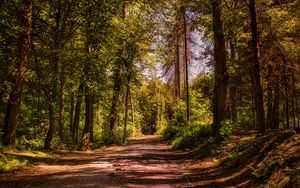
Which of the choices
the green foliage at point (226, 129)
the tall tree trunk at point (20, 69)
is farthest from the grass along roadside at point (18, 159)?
the green foliage at point (226, 129)

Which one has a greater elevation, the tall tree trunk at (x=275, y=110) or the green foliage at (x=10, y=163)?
the tall tree trunk at (x=275, y=110)

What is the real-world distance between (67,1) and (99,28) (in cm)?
362

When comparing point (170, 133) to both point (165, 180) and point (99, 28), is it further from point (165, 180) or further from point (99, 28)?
point (165, 180)

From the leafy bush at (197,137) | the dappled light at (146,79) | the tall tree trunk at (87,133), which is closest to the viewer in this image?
the dappled light at (146,79)

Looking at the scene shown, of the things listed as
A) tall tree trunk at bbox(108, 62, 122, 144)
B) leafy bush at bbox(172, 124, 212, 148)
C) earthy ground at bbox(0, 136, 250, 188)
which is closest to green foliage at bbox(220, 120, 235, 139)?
earthy ground at bbox(0, 136, 250, 188)

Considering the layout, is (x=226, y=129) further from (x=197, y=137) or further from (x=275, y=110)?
(x=275, y=110)

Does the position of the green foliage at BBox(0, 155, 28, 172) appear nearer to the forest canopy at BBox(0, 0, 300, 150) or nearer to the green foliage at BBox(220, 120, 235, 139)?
the forest canopy at BBox(0, 0, 300, 150)

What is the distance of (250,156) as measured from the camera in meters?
11.1

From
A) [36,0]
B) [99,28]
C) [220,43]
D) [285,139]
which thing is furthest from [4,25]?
[285,139]

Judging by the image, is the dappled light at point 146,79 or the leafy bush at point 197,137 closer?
the dappled light at point 146,79

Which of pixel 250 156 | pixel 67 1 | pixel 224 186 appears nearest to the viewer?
pixel 224 186

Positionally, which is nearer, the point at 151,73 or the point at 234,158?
the point at 234,158

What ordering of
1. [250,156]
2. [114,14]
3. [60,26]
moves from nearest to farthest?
[250,156]
[60,26]
[114,14]

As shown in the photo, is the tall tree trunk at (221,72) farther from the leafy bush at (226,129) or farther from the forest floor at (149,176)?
the forest floor at (149,176)
